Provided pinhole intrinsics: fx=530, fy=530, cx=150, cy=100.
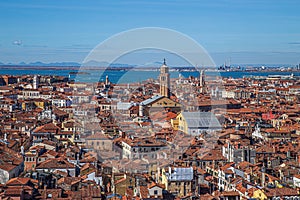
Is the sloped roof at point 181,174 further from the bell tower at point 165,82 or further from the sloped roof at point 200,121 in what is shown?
the bell tower at point 165,82

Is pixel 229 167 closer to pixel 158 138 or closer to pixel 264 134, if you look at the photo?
pixel 158 138

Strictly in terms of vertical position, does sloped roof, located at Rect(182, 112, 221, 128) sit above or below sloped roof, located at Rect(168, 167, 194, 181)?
above

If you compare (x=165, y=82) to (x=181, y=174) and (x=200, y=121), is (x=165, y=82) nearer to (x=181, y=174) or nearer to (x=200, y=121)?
(x=200, y=121)

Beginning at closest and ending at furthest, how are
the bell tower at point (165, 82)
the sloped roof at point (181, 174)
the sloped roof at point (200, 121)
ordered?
the sloped roof at point (181, 174) → the sloped roof at point (200, 121) → the bell tower at point (165, 82)

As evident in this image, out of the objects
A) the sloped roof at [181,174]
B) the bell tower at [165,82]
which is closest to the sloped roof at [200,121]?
the bell tower at [165,82]

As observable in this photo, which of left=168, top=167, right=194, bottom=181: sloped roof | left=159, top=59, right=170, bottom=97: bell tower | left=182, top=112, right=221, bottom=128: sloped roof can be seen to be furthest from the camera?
left=159, top=59, right=170, bottom=97: bell tower

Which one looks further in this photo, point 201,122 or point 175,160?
point 201,122

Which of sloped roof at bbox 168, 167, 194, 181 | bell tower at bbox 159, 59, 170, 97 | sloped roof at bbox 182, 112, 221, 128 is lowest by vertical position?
sloped roof at bbox 168, 167, 194, 181

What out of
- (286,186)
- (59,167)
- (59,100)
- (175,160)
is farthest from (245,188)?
(59,100)

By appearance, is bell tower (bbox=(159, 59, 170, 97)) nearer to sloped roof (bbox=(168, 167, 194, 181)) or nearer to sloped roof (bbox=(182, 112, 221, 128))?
sloped roof (bbox=(182, 112, 221, 128))

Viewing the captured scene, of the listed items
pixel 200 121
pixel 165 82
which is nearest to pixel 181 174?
pixel 200 121

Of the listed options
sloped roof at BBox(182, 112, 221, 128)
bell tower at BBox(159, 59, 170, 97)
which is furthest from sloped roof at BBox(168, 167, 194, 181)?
bell tower at BBox(159, 59, 170, 97)
